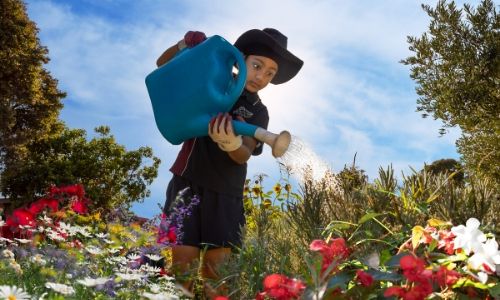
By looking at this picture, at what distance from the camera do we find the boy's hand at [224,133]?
414cm

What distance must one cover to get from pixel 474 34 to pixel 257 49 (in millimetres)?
7430

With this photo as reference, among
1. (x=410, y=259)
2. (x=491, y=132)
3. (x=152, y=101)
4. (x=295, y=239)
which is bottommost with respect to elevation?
(x=410, y=259)

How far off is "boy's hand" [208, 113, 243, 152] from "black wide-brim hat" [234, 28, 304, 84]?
0.76 m

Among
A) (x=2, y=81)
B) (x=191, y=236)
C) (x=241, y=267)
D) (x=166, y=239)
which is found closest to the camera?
(x=241, y=267)

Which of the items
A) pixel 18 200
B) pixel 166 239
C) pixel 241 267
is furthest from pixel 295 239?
pixel 18 200

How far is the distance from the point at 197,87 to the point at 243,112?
0.51 meters

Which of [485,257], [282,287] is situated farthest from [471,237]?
[282,287]

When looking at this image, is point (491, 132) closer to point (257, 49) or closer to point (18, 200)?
point (257, 49)

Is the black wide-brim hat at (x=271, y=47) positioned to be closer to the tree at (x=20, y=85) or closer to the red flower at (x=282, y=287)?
the red flower at (x=282, y=287)

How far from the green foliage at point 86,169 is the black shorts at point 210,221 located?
62.5ft

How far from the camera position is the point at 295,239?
356 centimetres

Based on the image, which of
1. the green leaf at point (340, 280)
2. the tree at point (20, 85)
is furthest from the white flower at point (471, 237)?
Result: the tree at point (20, 85)

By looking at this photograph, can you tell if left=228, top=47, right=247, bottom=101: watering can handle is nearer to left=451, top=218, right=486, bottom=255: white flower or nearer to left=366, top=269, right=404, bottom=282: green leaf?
left=366, top=269, right=404, bottom=282: green leaf

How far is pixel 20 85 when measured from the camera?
67.4ft
